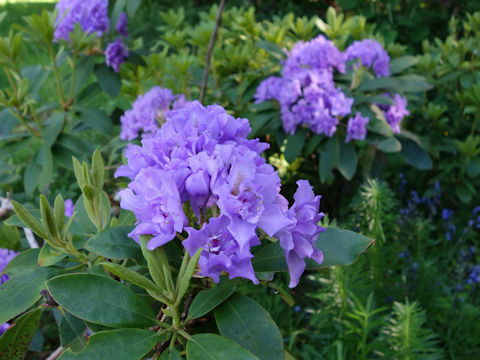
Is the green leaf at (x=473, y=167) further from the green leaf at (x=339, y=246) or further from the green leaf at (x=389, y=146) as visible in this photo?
the green leaf at (x=339, y=246)

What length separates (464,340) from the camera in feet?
5.91

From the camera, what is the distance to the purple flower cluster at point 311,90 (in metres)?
2.09

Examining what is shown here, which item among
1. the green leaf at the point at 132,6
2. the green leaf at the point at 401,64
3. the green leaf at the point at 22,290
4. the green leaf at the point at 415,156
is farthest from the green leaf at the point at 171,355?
the green leaf at the point at 401,64

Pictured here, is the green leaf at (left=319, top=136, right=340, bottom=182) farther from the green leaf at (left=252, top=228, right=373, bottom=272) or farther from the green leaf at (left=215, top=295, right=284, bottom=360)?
the green leaf at (left=215, top=295, right=284, bottom=360)

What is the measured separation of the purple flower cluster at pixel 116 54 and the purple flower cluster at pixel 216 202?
1.58 meters

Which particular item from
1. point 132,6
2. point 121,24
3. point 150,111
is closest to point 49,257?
point 132,6

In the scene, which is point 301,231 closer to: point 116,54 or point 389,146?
point 389,146

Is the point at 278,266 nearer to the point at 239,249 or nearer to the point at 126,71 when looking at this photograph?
the point at 239,249

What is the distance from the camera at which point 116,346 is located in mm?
732

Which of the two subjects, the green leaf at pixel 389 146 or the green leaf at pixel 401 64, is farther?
the green leaf at pixel 401 64

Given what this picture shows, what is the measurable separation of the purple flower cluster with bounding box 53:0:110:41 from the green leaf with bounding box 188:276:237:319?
5.19 feet

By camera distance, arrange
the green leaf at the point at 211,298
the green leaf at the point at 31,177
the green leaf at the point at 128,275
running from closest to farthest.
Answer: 1. the green leaf at the point at 128,275
2. the green leaf at the point at 211,298
3. the green leaf at the point at 31,177

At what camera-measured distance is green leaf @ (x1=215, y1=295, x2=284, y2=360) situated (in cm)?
76

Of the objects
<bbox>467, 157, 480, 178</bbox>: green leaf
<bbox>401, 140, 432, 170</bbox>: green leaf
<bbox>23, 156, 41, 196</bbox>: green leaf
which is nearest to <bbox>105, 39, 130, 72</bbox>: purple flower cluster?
<bbox>23, 156, 41, 196</bbox>: green leaf
